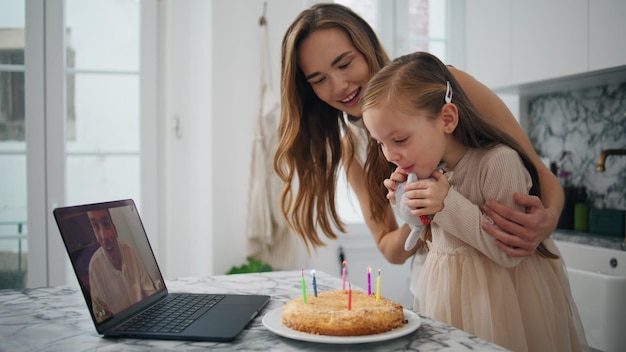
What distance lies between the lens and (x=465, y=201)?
45.8 inches

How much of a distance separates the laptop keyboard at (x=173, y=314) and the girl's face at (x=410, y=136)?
496mm

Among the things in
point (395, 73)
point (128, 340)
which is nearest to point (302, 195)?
point (395, 73)

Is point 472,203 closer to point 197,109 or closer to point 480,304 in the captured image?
point 480,304

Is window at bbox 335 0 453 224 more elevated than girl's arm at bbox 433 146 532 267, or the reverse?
window at bbox 335 0 453 224

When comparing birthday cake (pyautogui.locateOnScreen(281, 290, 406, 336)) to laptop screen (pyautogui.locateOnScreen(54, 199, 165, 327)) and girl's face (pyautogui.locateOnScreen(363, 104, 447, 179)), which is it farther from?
girl's face (pyautogui.locateOnScreen(363, 104, 447, 179))

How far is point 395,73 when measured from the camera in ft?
4.13

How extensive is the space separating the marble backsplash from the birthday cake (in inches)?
90.2

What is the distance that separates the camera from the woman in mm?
1198

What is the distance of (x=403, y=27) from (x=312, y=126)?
2110 millimetres

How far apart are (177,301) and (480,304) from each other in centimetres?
63

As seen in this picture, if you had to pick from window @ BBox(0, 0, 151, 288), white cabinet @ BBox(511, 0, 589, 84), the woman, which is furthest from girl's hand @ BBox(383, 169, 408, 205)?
window @ BBox(0, 0, 151, 288)

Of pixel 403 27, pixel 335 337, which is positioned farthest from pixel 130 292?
pixel 403 27

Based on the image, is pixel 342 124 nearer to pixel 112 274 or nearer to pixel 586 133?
pixel 112 274

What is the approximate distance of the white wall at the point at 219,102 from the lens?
9.71 feet
